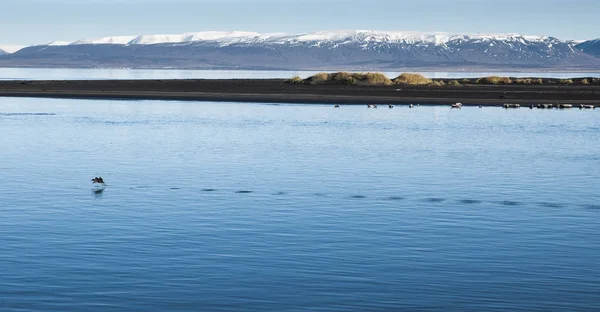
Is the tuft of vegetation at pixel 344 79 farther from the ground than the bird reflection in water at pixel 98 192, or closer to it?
farther from the ground

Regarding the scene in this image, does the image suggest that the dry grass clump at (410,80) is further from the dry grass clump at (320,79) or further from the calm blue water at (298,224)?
the calm blue water at (298,224)

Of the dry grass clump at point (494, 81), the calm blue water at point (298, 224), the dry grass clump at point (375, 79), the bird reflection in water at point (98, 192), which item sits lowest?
the dry grass clump at point (494, 81)

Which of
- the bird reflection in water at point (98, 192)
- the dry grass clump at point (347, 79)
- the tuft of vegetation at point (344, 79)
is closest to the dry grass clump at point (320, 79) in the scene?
the dry grass clump at point (347, 79)

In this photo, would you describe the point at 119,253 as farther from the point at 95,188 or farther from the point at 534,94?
the point at 534,94

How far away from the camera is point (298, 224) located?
60.8 ft

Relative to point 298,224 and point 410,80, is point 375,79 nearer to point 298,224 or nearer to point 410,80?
point 410,80

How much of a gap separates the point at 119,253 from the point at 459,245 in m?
5.25

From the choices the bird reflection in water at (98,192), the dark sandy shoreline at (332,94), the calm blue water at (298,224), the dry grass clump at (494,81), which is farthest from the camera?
the dry grass clump at (494,81)

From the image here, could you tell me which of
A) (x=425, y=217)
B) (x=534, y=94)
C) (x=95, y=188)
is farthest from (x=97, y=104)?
(x=425, y=217)

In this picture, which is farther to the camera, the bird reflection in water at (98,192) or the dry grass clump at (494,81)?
the dry grass clump at (494,81)

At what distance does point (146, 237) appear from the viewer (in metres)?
17.0

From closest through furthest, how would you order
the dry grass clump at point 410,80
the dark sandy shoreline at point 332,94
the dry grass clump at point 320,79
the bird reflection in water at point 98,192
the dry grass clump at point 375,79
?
the bird reflection in water at point 98,192 < the dark sandy shoreline at point 332,94 < the dry grass clump at point 320,79 < the dry grass clump at point 375,79 < the dry grass clump at point 410,80

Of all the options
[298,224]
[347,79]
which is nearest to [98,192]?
[298,224]

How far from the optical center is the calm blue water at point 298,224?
13281 millimetres
